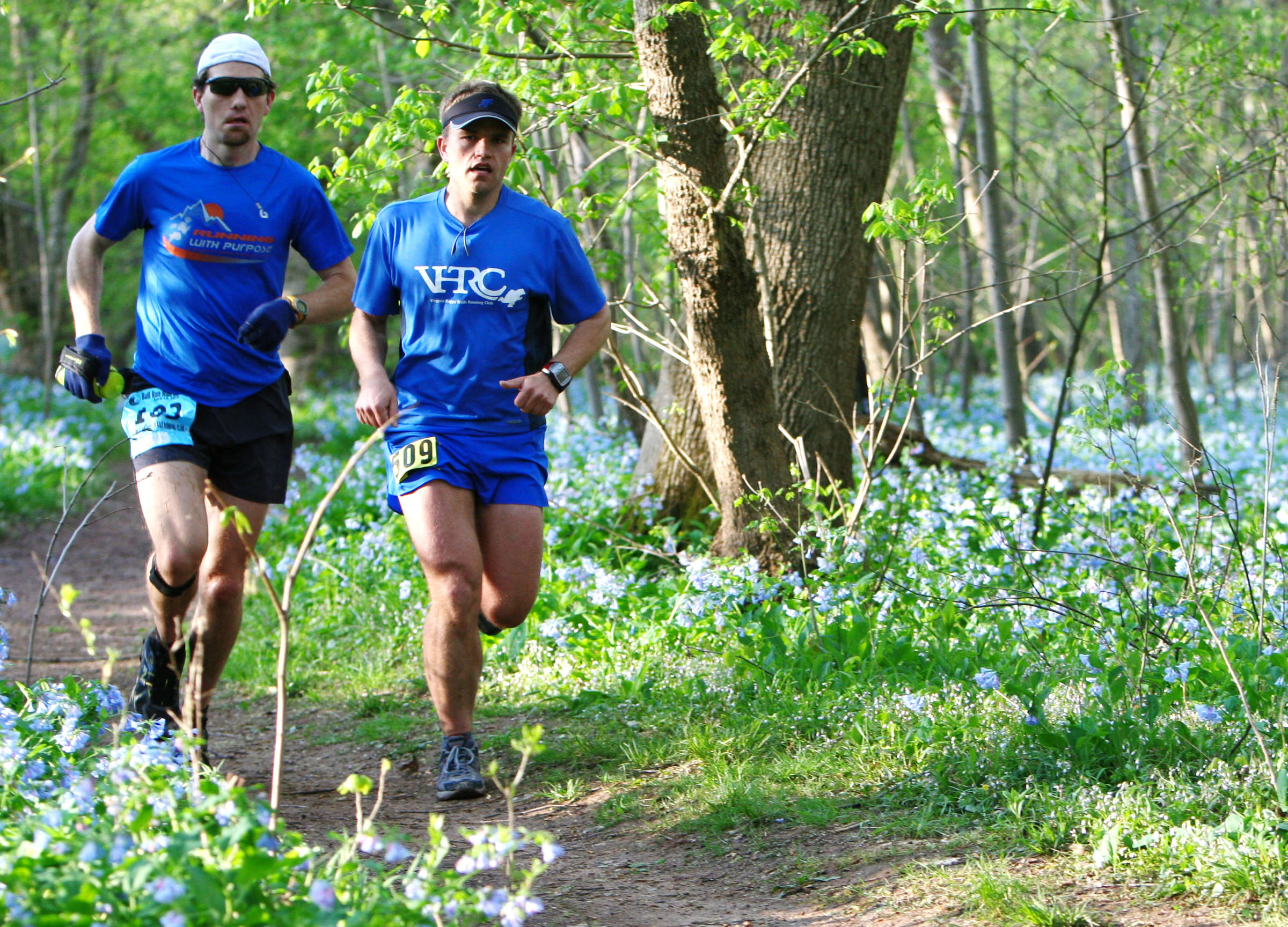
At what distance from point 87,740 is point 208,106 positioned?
200cm

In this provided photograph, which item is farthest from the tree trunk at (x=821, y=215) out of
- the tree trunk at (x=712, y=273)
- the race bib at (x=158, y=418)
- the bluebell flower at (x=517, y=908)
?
the bluebell flower at (x=517, y=908)

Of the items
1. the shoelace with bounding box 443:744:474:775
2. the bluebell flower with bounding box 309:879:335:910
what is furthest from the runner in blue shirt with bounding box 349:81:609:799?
the bluebell flower with bounding box 309:879:335:910

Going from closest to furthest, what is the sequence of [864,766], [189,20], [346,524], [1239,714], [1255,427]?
1. [1239,714]
2. [864,766]
3. [346,524]
4. [1255,427]
5. [189,20]

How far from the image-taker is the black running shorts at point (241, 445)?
12.2 ft

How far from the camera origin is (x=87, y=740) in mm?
2939

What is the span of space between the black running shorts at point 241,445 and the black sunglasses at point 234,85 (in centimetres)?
92

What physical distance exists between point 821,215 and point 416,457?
2632mm

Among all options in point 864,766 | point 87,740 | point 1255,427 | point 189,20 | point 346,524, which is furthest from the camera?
point 189,20

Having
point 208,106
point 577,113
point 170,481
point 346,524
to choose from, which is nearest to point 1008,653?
point 577,113

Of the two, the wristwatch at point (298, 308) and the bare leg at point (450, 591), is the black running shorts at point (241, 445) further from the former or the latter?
the bare leg at point (450, 591)

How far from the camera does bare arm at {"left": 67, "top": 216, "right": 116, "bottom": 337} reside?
12.4 feet

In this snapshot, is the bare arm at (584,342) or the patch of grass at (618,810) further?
the bare arm at (584,342)

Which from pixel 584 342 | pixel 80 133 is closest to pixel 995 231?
pixel 584 342

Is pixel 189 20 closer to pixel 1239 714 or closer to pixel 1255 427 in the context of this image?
pixel 1255 427
